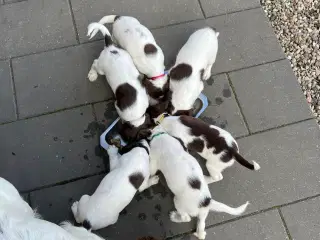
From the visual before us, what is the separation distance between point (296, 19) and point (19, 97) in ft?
9.58

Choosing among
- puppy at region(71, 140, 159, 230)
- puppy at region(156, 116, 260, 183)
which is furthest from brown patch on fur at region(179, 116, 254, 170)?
puppy at region(71, 140, 159, 230)


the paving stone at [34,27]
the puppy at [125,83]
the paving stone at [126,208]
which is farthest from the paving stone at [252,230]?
the paving stone at [34,27]

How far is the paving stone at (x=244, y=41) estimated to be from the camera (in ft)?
13.5

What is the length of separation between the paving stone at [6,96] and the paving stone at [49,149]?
0.09 meters

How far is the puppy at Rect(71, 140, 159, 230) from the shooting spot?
3.08 metres

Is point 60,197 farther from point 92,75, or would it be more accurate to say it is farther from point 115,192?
point 92,75

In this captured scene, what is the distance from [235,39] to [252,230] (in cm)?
186

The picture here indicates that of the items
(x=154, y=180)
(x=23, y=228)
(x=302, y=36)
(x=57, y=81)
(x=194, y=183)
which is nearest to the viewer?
(x=23, y=228)

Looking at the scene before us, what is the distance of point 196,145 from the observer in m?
3.32

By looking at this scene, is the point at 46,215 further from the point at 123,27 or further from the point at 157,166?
the point at 123,27

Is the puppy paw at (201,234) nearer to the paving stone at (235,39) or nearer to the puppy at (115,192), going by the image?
the puppy at (115,192)

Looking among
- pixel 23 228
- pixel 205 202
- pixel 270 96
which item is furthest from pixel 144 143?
pixel 270 96

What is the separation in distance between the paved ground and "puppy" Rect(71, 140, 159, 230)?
354 mm

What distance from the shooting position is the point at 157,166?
3357 millimetres
